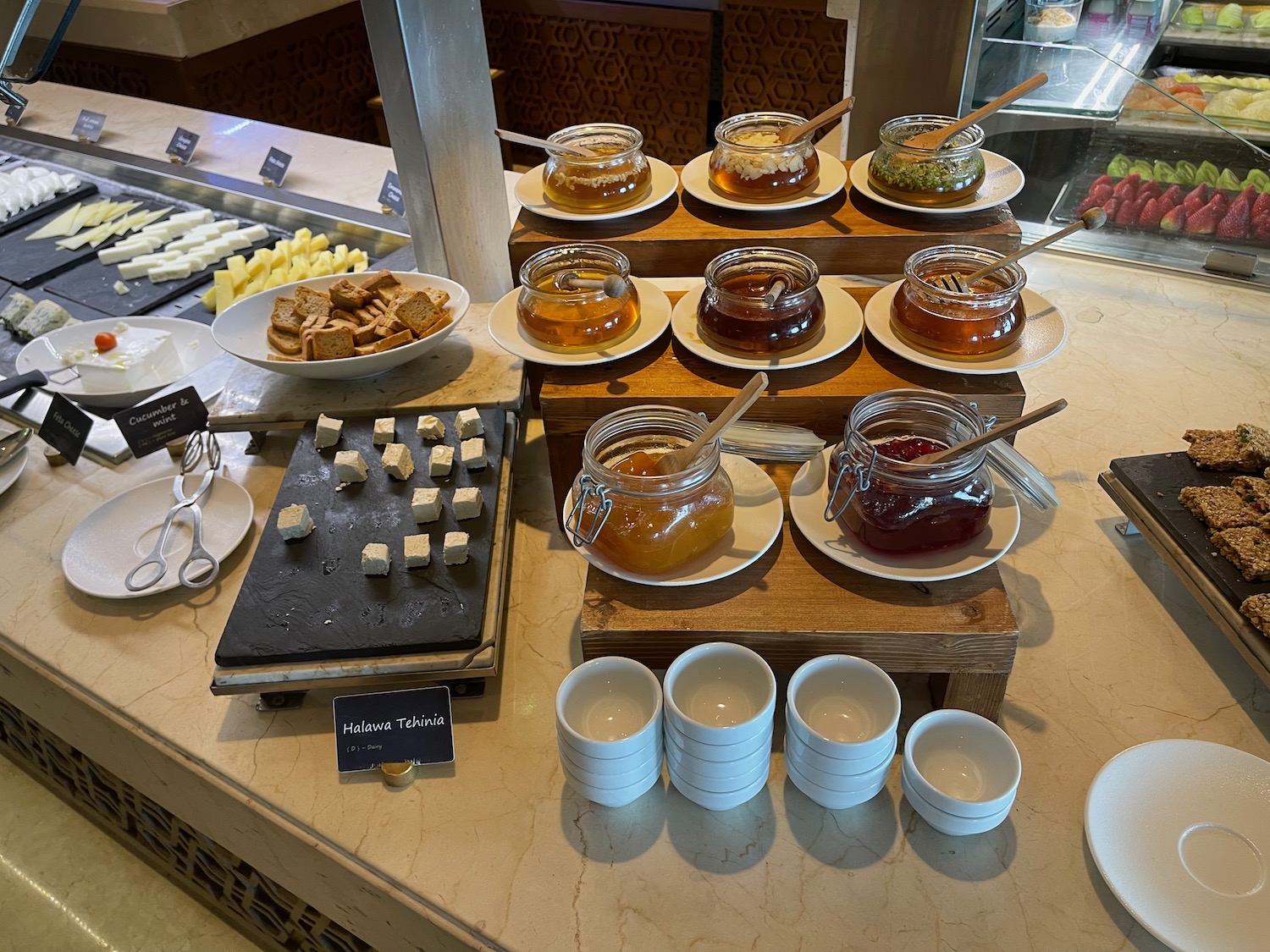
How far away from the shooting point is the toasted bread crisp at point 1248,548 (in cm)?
105

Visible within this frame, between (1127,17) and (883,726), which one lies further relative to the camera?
(1127,17)

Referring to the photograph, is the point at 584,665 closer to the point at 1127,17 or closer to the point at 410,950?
the point at 410,950

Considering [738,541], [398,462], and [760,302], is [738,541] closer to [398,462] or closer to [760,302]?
[760,302]

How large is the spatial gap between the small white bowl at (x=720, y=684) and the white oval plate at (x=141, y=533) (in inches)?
30.3

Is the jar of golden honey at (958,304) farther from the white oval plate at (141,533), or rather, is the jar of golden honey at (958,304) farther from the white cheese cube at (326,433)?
the white oval plate at (141,533)

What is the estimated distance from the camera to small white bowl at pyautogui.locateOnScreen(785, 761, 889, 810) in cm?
93

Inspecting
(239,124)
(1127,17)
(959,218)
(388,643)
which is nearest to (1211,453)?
(959,218)

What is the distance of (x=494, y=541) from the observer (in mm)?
1233

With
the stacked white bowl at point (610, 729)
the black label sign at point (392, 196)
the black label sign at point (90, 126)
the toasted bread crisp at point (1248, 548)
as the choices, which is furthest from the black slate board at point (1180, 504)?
the black label sign at point (90, 126)

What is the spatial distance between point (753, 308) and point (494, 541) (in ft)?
1.57

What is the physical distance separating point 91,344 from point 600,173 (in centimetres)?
120

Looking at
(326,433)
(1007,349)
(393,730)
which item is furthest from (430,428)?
(1007,349)

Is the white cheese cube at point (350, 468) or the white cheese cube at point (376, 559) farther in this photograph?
the white cheese cube at point (350, 468)

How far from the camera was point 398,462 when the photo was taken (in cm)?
131
